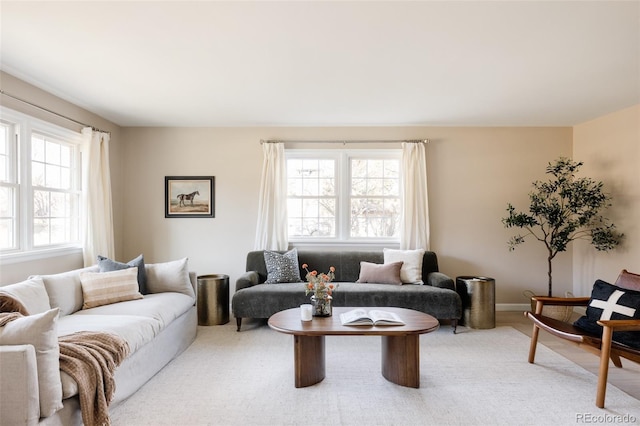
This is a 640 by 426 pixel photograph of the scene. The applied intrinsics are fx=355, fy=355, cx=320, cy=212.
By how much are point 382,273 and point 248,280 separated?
5.29 feet

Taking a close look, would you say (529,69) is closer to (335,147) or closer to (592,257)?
(335,147)

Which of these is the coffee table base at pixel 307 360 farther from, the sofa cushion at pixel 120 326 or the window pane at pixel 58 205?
the window pane at pixel 58 205

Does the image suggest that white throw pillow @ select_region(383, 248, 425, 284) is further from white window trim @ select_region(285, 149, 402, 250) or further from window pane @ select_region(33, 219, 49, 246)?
window pane @ select_region(33, 219, 49, 246)

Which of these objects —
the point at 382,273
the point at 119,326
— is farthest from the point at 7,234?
the point at 382,273

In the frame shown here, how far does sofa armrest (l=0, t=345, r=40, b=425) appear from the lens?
1.67 metres

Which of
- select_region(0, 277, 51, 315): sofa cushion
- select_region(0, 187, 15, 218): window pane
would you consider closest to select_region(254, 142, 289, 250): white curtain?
select_region(0, 277, 51, 315): sofa cushion

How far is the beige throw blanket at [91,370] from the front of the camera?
1944 mm

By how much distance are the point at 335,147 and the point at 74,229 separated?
3378 millimetres

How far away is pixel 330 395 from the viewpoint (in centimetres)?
252

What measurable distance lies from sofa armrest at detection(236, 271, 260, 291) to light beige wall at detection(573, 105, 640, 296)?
170 inches

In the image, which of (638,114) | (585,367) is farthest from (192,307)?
(638,114)

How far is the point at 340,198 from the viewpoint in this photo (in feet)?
16.5

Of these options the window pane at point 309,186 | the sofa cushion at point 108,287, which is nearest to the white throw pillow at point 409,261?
the window pane at point 309,186

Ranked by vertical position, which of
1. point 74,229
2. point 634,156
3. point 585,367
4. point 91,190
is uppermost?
point 634,156
